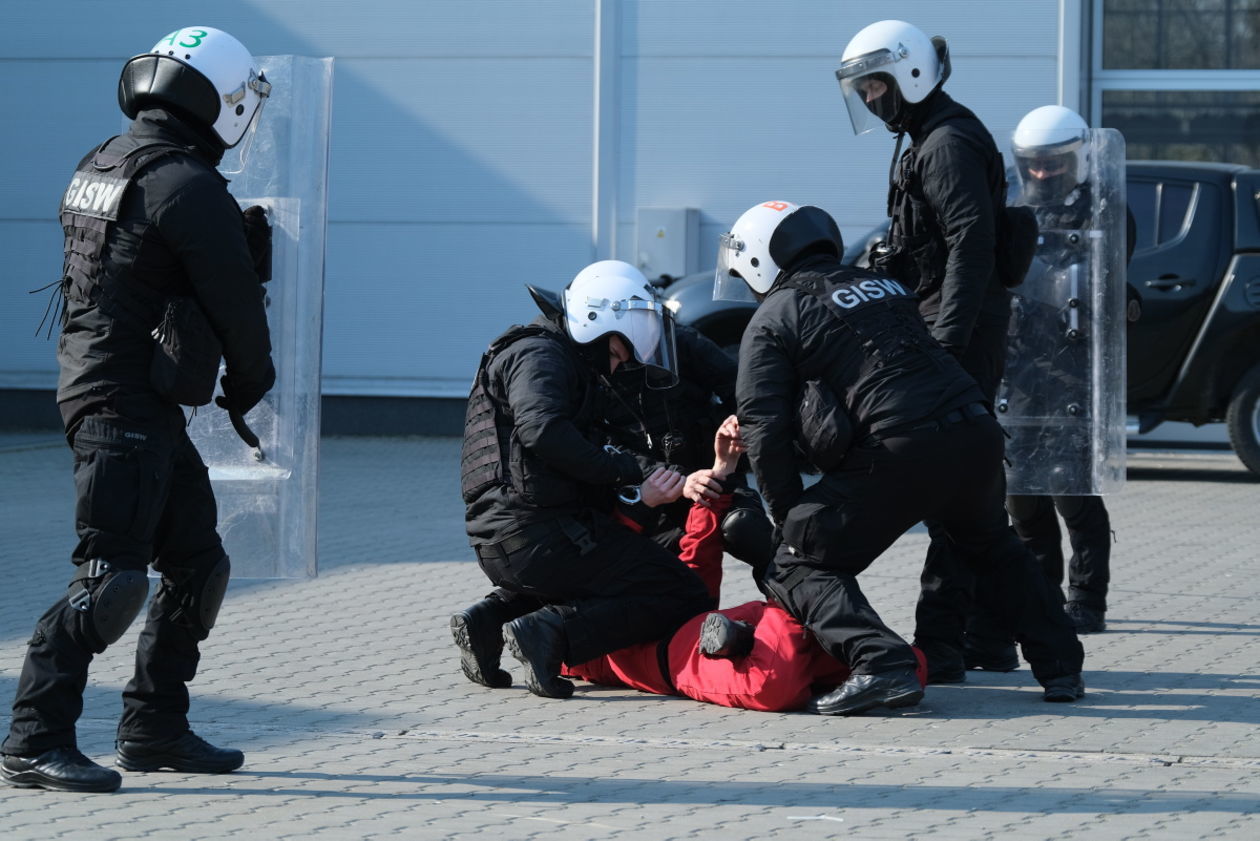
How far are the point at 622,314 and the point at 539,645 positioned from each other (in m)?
1.11

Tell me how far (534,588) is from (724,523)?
70cm

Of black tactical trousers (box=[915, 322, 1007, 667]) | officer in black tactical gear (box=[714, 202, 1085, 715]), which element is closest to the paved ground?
black tactical trousers (box=[915, 322, 1007, 667])

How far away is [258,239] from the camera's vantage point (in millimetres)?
4742

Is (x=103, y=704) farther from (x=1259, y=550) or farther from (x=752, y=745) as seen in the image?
(x=1259, y=550)

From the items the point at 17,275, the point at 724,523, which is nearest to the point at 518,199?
the point at 17,275

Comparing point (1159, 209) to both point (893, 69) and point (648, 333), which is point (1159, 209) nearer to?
point (893, 69)

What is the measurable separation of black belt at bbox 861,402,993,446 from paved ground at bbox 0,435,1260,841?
2.84ft

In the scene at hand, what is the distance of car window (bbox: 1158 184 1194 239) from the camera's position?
11.1 m

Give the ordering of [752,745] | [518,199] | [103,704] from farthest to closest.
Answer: [518,199] → [103,704] → [752,745]

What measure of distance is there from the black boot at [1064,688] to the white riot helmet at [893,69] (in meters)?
1.96

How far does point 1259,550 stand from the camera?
8836 millimetres

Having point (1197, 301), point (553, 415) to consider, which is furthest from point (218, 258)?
point (1197, 301)

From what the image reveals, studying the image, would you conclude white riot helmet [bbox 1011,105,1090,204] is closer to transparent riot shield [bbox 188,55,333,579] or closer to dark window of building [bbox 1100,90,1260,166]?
transparent riot shield [bbox 188,55,333,579]

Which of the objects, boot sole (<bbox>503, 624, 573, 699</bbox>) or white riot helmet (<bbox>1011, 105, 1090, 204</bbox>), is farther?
white riot helmet (<bbox>1011, 105, 1090, 204</bbox>)
